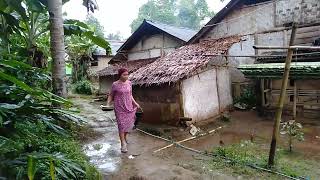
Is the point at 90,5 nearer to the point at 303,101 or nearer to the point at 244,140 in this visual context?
the point at 244,140

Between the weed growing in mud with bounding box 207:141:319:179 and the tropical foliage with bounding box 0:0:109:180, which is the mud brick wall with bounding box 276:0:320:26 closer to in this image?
the weed growing in mud with bounding box 207:141:319:179

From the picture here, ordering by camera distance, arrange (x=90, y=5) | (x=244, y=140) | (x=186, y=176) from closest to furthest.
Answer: (x=186, y=176) → (x=90, y=5) → (x=244, y=140)

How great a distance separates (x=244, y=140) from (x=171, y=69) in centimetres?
325

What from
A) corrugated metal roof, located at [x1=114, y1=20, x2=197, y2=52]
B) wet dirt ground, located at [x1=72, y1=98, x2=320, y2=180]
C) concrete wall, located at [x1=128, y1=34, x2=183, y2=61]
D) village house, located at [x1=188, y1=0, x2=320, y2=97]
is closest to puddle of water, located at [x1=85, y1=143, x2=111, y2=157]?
wet dirt ground, located at [x1=72, y1=98, x2=320, y2=180]

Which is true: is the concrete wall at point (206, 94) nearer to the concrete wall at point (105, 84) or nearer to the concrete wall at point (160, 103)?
the concrete wall at point (160, 103)

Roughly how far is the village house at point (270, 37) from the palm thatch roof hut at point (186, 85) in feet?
3.13

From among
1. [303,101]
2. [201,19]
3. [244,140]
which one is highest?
[201,19]

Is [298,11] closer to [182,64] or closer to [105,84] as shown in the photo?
[182,64]

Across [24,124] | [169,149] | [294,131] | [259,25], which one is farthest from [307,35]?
[24,124]

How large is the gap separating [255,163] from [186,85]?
172 inches

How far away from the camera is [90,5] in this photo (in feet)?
25.9

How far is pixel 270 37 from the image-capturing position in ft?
37.7

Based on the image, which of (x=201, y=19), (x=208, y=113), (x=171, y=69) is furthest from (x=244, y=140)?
(x=201, y=19)

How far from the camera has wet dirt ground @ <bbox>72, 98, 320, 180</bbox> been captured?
218 inches
